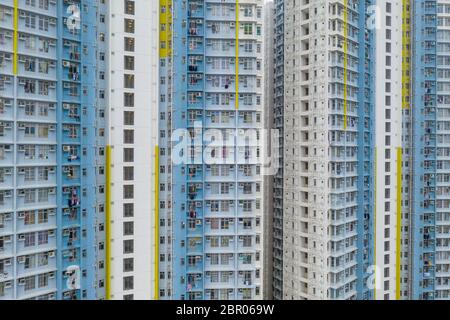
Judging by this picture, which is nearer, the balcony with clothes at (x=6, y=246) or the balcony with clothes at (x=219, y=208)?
the balcony with clothes at (x=6, y=246)

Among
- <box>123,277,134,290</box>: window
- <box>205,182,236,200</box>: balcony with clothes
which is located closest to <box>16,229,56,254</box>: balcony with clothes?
<box>123,277,134,290</box>: window

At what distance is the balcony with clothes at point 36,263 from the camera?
1572cm

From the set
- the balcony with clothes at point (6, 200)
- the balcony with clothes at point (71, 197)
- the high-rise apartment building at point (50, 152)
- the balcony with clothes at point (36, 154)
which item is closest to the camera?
the balcony with clothes at point (6, 200)

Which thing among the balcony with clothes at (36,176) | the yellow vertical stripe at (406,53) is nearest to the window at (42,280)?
the balcony with clothes at (36,176)

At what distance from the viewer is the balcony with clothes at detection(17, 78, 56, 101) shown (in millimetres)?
15984

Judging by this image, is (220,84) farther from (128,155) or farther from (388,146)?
(388,146)

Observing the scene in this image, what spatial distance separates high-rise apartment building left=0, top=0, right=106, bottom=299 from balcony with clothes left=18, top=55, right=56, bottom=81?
0.15 feet

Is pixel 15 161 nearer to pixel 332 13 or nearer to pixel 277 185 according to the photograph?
pixel 277 185

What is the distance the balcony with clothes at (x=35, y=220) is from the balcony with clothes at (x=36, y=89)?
5.50m

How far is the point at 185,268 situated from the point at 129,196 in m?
5.34

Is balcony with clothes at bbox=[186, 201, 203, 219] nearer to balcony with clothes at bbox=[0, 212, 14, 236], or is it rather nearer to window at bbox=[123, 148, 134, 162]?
window at bbox=[123, 148, 134, 162]

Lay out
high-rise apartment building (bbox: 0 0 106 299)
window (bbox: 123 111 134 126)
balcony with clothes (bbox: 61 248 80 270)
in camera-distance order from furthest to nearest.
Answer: window (bbox: 123 111 134 126) < balcony with clothes (bbox: 61 248 80 270) < high-rise apartment building (bbox: 0 0 106 299)

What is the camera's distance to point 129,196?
1961 centimetres

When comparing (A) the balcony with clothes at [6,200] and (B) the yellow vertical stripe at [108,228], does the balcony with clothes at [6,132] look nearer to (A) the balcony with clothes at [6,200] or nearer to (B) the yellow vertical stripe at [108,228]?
(A) the balcony with clothes at [6,200]
